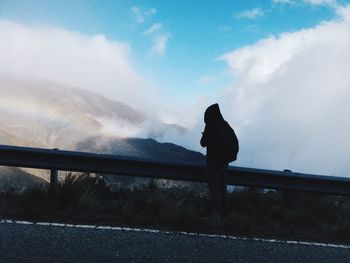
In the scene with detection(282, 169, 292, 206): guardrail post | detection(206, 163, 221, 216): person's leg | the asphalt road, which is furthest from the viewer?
detection(282, 169, 292, 206): guardrail post

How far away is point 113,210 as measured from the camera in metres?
7.82

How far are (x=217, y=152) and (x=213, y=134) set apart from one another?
0.29m

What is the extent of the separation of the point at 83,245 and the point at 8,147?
2906mm

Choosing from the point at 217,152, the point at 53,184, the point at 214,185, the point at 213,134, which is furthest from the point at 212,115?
the point at 53,184

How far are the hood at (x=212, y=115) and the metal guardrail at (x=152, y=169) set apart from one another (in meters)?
0.80

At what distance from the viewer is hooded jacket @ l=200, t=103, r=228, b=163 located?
7.99 meters

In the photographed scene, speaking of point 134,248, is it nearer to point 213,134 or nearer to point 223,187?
point 223,187

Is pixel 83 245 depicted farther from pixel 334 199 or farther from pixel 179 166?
pixel 334 199

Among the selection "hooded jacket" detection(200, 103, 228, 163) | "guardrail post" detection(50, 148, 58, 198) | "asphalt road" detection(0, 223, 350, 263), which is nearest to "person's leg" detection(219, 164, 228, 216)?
"hooded jacket" detection(200, 103, 228, 163)

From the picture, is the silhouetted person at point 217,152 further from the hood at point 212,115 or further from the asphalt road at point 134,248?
the asphalt road at point 134,248

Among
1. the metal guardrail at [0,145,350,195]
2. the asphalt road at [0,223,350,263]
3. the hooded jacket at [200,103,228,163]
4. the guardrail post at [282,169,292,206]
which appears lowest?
the asphalt road at [0,223,350,263]

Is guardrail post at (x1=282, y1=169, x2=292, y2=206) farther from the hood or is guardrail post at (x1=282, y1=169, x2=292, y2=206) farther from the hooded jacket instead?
the hood

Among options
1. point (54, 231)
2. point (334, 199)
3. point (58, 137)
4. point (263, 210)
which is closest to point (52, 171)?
point (54, 231)

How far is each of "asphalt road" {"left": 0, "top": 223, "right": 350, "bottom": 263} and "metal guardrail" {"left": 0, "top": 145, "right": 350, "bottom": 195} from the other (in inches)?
66.1
